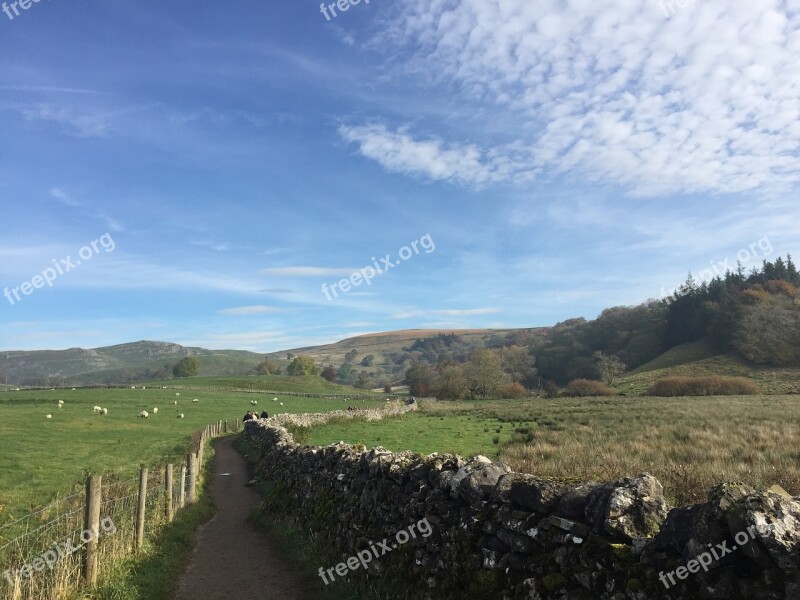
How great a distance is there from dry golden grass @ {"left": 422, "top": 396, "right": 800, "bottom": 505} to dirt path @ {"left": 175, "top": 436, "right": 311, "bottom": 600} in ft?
18.5

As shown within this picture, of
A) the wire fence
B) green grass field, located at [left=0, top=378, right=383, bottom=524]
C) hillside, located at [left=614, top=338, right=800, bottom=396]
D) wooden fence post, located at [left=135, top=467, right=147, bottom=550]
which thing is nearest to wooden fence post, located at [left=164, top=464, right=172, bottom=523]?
the wire fence

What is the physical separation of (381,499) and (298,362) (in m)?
160

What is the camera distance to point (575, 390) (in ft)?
274

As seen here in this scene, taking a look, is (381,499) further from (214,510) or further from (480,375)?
(480,375)

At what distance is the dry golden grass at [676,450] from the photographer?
1232 cm

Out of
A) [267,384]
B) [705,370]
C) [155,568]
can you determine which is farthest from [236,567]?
[267,384]

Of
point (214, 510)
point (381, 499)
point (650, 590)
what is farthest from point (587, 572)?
point (214, 510)

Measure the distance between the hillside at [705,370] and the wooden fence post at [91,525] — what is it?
7205cm

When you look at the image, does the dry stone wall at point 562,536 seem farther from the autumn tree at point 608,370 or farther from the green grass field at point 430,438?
the autumn tree at point 608,370

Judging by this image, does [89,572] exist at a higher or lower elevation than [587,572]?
lower

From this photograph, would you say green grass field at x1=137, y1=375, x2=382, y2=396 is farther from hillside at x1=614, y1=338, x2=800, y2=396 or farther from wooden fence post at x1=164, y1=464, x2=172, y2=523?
wooden fence post at x1=164, y1=464, x2=172, y2=523

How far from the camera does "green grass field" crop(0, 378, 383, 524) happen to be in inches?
822

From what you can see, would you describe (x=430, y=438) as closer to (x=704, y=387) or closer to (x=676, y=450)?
(x=676, y=450)

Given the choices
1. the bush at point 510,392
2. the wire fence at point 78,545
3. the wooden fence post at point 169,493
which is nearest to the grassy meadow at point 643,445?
the wire fence at point 78,545
